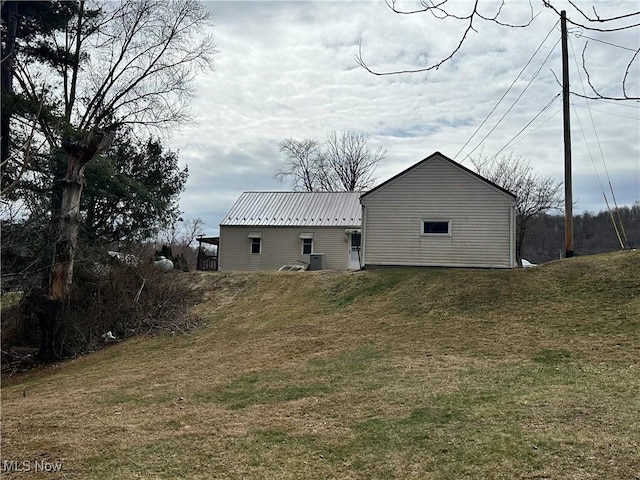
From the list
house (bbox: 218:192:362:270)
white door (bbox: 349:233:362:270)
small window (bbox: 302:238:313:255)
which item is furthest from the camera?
small window (bbox: 302:238:313:255)

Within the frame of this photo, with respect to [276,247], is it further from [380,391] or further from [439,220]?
[380,391]

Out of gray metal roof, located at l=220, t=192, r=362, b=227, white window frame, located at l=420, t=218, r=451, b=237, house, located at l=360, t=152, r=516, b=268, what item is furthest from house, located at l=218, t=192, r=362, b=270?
white window frame, located at l=420, t=218, r=451, b=237

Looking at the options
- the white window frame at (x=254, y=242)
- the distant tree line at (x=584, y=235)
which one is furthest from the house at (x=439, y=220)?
the distant tree line at (x=584, y=235)

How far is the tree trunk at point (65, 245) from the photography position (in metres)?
12.0

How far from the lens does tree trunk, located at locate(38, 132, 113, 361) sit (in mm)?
11969

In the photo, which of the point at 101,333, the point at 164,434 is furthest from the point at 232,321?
the point at 164,434

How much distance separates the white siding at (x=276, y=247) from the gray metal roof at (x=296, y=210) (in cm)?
30

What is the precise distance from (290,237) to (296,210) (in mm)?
1830

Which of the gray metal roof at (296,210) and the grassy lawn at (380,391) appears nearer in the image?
the grassy lawn at (380,391)

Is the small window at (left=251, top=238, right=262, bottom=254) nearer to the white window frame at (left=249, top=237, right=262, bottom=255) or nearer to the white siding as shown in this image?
the white window frame at (left=249, top=237, right=262, bottom=255)

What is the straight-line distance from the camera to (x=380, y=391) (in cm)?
641

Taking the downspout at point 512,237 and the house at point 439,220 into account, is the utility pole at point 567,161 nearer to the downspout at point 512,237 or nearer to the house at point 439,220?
the downspout at point 512,237

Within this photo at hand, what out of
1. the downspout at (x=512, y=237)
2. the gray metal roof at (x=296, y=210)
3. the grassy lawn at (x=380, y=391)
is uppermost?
the gray metal roof at (x=296, y=210)

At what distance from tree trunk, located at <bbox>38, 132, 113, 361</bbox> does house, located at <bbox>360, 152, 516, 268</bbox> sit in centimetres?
863
